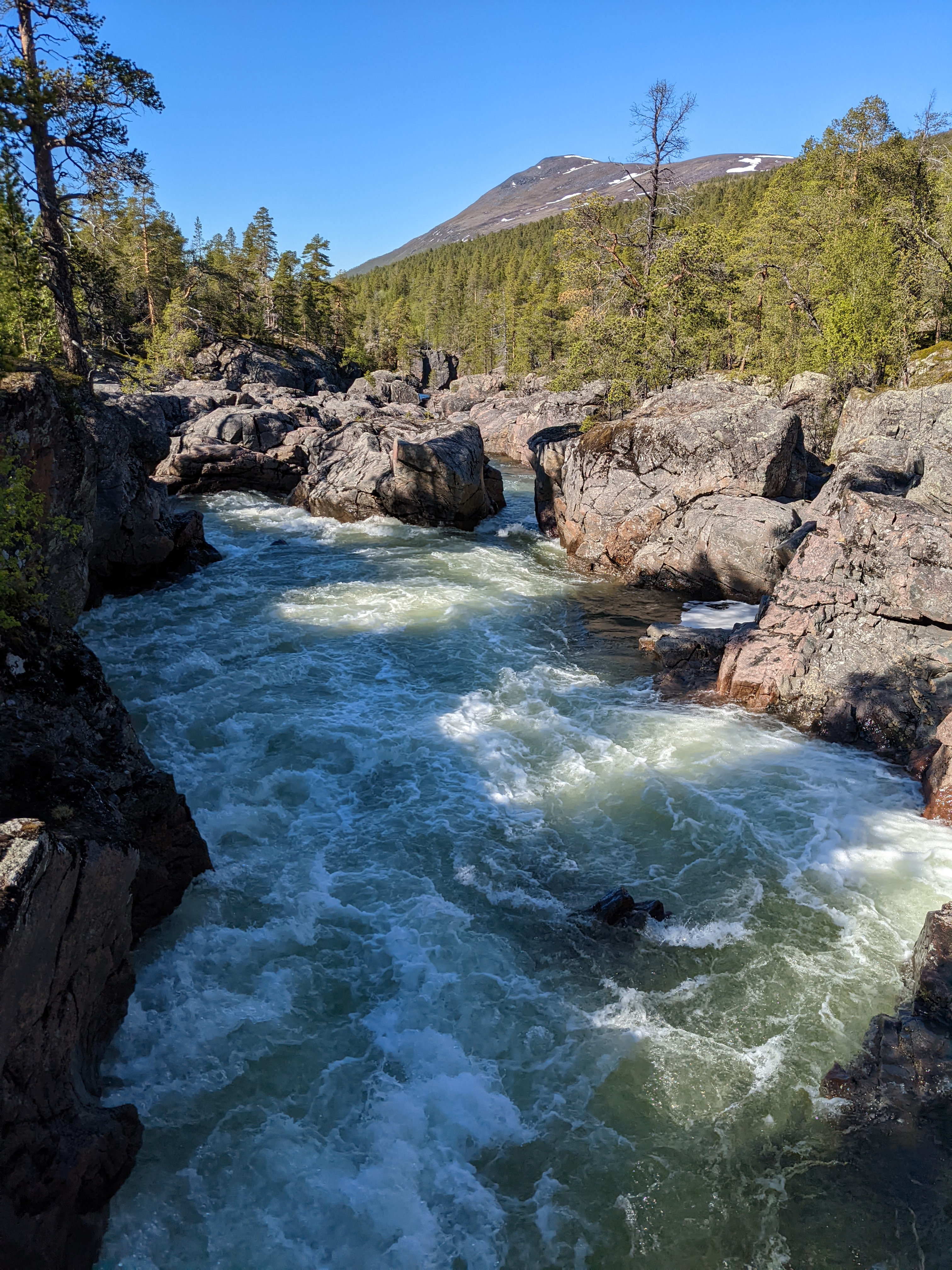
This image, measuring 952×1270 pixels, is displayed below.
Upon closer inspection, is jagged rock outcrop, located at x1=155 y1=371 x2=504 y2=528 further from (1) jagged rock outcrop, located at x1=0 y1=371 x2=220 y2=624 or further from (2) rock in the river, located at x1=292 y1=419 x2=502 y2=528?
(1) jagged rock outcrop, located at x1=0 y1=371 x2=220 y2=624

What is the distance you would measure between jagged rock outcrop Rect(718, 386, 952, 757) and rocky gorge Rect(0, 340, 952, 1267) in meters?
0.05

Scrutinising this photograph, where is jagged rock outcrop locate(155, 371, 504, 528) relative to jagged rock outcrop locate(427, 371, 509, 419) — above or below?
below

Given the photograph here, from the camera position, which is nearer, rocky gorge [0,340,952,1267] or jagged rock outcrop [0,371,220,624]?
rocky gorge [0,340,952,1267]

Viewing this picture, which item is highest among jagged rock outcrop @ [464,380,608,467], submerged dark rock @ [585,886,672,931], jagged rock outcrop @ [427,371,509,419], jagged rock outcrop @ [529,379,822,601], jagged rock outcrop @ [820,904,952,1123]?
jagged rock outcrop @ [427,371,509,419]

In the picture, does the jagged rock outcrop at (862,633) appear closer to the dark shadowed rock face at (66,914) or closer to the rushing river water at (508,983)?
the rushing river water at (508,983)

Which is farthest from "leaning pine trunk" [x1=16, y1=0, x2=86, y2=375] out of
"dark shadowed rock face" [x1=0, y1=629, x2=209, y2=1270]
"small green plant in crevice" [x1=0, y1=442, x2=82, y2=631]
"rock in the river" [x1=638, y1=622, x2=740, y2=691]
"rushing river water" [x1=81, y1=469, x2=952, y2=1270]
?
"rock in the river" [x1=638, y1=622, x2=740, y2=691]

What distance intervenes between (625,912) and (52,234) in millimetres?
18812

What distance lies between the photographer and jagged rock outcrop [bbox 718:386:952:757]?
43.8 ft

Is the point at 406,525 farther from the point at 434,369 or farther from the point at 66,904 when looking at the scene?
the point at 434,369

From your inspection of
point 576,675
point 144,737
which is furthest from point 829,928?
point 144,737

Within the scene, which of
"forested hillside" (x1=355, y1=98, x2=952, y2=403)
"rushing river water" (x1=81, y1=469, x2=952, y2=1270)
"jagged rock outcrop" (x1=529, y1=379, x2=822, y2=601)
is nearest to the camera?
"rushing river water" (x1=81, y1=469, x2=952, y2=1270)

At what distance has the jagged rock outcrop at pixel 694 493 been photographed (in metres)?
20.2

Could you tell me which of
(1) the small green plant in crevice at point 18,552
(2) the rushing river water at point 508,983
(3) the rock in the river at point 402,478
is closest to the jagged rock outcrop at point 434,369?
(3) the rock in the river at point 402,478

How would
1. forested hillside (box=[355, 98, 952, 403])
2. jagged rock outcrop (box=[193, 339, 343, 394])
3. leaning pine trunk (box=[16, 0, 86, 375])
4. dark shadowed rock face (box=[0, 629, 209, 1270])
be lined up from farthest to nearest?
jagged rock outcrop (box=[193, 339, 343, 394]) → forested hillside (box=[355, 98, 952, 403]) → leaning pine trunk (box=[16, 0, 86, 375]) → dark shadowed rock face (box=[0, 629, 209, 1270])
